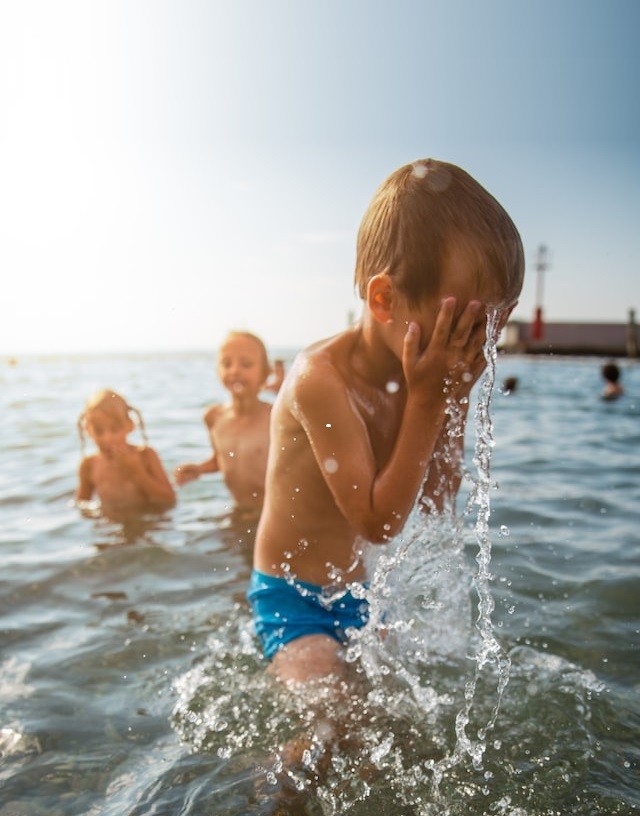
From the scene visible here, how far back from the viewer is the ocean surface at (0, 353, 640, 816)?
1961mm

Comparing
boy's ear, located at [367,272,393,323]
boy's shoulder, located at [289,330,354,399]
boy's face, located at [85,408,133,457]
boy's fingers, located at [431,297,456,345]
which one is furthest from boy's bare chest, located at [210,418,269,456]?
boy's fingers, located at [431,297,456,345]

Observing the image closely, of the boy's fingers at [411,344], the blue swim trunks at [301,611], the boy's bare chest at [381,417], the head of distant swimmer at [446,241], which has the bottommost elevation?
the blue swim trunks at [301,611]

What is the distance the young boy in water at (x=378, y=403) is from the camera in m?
1.89

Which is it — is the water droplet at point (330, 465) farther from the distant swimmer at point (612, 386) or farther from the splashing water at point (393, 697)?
the distant swimmer at point (612, 386)

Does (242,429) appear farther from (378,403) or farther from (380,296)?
(380,296)

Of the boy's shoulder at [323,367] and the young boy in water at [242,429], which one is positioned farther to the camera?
the young boy in water at [242,429]

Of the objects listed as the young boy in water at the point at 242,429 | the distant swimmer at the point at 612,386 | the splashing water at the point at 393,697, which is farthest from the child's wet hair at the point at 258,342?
the distant swimmer at the point at 612,386

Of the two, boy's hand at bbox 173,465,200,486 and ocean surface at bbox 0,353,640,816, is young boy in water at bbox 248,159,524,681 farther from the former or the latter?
boy's hand at bbox 173,465,200,486

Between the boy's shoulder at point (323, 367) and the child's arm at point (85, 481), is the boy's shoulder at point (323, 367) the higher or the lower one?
the higher one

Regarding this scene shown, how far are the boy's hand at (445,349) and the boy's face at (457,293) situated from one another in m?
0.02

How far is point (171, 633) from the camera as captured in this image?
3.13 m

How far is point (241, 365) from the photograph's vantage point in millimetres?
5332

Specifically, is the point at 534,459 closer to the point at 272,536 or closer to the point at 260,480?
the point at 260,480

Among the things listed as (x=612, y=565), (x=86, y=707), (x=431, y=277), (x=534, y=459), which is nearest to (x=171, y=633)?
(x=86, y=707)
